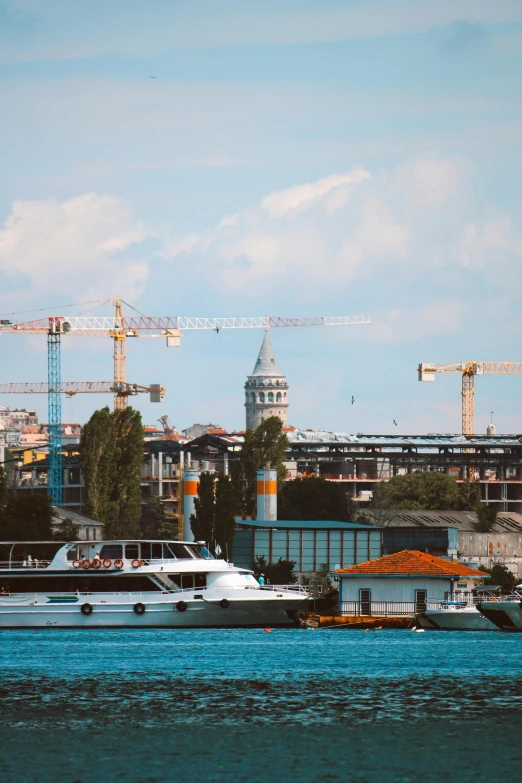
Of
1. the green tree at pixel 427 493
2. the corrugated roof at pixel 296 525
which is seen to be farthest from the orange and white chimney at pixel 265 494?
the green tree at pixel 427 493

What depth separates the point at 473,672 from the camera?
201 feet

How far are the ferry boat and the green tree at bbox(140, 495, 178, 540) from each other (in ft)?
222

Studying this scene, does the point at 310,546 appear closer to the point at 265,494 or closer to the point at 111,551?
the point at 265,494

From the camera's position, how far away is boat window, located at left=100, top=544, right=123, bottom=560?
3356 inches

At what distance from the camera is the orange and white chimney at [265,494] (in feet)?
436

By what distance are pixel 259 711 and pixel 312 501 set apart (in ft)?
350

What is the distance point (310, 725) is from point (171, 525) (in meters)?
118

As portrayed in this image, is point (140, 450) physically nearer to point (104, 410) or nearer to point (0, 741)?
point (104, 410)

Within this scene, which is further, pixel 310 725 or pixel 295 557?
pixel 295 557

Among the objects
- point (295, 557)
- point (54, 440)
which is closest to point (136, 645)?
point (295, 557)

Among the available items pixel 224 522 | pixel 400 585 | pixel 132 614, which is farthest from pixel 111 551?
pixel 224 522

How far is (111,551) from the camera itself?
3361 inches

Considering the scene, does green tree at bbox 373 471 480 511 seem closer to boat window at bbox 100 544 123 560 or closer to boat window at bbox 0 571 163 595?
boat window at bbox 0 571 163 595

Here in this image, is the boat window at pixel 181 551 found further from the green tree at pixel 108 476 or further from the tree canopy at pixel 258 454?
the tree canopy at pixel 258 454
